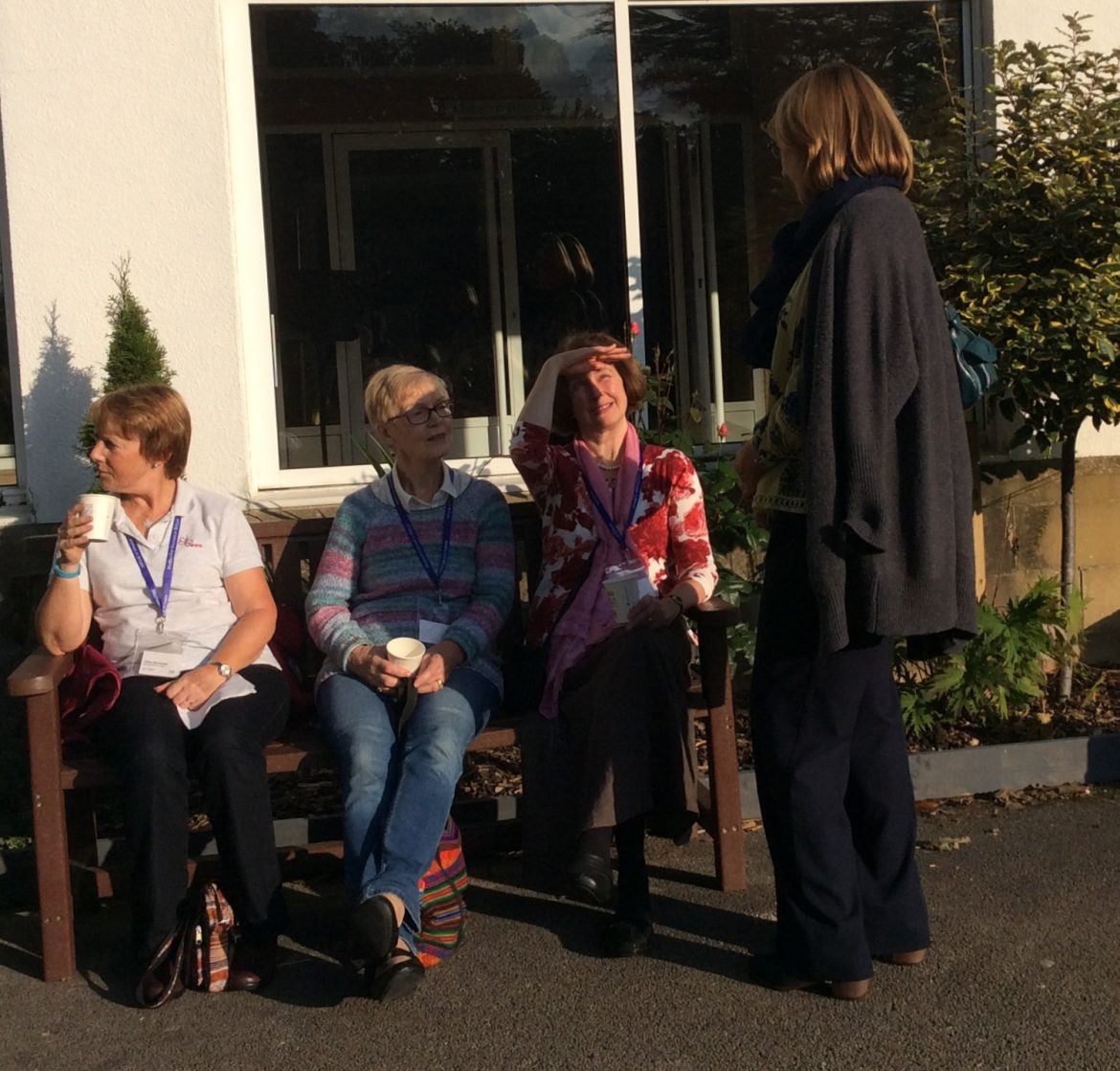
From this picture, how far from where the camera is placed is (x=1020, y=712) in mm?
5137

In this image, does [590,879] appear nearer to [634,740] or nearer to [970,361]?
[634,740]

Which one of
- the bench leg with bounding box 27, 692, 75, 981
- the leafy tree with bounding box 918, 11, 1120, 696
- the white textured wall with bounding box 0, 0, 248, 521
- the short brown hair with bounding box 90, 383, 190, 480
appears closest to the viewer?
the bench leg with bounding box 27, 692, 75, 981

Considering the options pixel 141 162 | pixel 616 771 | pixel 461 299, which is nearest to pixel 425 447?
pixel 616 771

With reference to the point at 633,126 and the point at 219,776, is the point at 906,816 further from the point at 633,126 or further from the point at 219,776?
the point at 633,126

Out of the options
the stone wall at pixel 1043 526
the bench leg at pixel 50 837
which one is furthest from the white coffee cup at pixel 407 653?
the stone wall at pixel 1043 526

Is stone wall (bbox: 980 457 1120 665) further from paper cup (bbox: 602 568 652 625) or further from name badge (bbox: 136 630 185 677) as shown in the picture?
name badge (bbox: 136 630 185 677)

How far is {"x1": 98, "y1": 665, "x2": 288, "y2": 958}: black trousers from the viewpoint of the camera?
11.6 ft

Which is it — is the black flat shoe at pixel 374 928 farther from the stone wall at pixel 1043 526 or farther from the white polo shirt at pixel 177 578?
the stone wall at pixel 1043 526

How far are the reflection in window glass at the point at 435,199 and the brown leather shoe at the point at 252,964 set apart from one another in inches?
97.6

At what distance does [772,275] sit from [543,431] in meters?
0.92

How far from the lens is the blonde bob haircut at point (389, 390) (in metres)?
4.12

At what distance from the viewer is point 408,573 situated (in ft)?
13.4

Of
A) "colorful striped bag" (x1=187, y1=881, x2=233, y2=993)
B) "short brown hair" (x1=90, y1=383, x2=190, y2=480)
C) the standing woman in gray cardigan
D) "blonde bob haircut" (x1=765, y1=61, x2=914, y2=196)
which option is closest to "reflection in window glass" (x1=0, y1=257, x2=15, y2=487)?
"short brown hair" (x1=90, y1=383, x2=190, y2=480)

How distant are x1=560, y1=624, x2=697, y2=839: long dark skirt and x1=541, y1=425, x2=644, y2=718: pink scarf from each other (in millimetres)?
111
